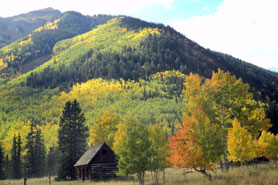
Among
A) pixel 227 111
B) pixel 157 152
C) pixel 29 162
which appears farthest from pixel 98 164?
pixel 29 162

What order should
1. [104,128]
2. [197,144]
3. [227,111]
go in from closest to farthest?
[197,144], [227,111], [104,128]

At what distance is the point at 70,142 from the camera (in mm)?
60625

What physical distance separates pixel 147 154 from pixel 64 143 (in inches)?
1193

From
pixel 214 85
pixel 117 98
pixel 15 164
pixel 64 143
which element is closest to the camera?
pixel 214 85

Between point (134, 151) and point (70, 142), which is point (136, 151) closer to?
point (134, 151)

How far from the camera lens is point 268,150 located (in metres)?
43.4

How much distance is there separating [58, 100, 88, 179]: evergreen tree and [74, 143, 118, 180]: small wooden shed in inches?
162

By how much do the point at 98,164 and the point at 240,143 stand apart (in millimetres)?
27698

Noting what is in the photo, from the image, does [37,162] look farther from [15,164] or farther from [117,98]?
[117,98]

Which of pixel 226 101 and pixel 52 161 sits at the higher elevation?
pixel 226 101

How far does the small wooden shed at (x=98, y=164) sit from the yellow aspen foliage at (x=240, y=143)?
25.8 metres

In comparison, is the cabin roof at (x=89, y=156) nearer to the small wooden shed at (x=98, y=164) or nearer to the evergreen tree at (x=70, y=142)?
the small wooden shed at (x=98, y=164)

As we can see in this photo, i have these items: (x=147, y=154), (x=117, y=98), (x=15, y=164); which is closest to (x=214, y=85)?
(x=147, y=154)

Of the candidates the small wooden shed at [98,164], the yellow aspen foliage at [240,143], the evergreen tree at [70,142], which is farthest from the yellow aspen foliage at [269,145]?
the evergreen tree at [70,142]
